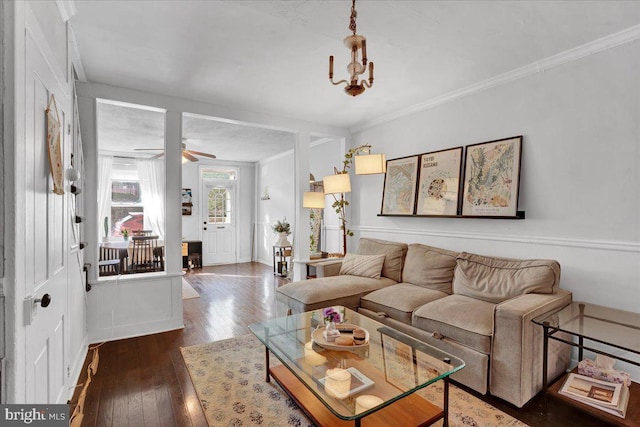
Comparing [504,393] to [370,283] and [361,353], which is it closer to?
[361,353]

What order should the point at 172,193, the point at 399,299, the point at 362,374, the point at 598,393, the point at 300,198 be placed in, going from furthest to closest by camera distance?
the point at 300,198, the point at 172,193, the point at 399,299, the point at 598,393, the point at 362,374

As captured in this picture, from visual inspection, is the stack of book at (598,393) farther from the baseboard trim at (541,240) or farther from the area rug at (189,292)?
the area rug at (189,292)

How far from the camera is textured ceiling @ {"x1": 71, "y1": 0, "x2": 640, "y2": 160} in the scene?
2.02 m

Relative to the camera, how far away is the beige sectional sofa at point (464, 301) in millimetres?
2070

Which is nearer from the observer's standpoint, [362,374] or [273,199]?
[362,374]

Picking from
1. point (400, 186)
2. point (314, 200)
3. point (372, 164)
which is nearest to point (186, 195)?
point (314, 200)

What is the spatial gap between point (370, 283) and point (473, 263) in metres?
1.03

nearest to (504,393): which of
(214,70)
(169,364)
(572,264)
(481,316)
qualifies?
(481,316)

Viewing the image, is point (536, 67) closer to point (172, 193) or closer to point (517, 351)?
point (517, 351)

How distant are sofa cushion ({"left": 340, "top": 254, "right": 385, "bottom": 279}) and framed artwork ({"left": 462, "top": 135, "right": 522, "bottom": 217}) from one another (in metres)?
1.09

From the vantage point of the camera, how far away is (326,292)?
309cm

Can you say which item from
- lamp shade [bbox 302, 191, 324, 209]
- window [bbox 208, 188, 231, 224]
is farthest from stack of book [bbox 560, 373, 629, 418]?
window [bbox 208, 188, 231, 224]

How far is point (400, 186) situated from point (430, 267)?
116 centimetres

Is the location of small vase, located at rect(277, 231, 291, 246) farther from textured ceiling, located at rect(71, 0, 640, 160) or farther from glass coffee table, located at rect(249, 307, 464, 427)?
glass coffee table, located at rect(249, 307, 464, 427)
